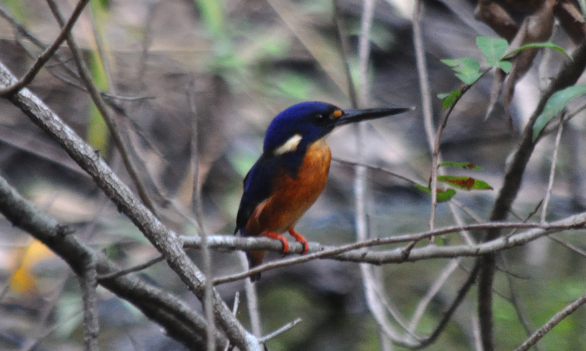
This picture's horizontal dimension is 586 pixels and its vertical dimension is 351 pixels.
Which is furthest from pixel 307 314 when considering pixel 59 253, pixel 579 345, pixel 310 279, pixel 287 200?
pixel 59 253

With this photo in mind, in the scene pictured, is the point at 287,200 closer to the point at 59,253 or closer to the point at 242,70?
the point at 59,253

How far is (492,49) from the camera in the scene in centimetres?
149

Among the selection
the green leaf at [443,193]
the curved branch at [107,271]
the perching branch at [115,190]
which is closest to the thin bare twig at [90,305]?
the curved branch at [107,271]

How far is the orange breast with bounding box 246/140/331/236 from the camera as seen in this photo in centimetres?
254

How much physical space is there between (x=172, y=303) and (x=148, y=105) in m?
3.90

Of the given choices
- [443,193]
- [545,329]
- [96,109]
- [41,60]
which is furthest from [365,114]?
[41,60]

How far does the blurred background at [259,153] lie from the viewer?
3330mm

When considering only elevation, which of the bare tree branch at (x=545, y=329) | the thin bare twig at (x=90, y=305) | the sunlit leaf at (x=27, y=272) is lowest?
the bare tree branch at (x=545, y=329)

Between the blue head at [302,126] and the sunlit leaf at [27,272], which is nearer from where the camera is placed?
the blue head at [302,126]

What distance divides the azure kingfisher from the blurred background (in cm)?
36

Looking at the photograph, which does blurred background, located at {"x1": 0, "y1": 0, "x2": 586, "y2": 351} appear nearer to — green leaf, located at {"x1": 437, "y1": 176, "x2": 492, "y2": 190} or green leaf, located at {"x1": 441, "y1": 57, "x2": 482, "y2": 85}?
green leaf, located at {"x1": 437, "y1": 176, "x2": 492, "y2": 190}

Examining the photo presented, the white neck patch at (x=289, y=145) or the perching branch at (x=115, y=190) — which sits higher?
the white neck patch at (x=289, y=145)

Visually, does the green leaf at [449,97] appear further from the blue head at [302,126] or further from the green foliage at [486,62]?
the blue head at [302,126]

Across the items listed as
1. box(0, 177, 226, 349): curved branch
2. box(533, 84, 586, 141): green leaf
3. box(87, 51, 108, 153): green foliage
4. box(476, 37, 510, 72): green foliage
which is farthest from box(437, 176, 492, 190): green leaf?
box(87, 51, 108, 153): green foliage
